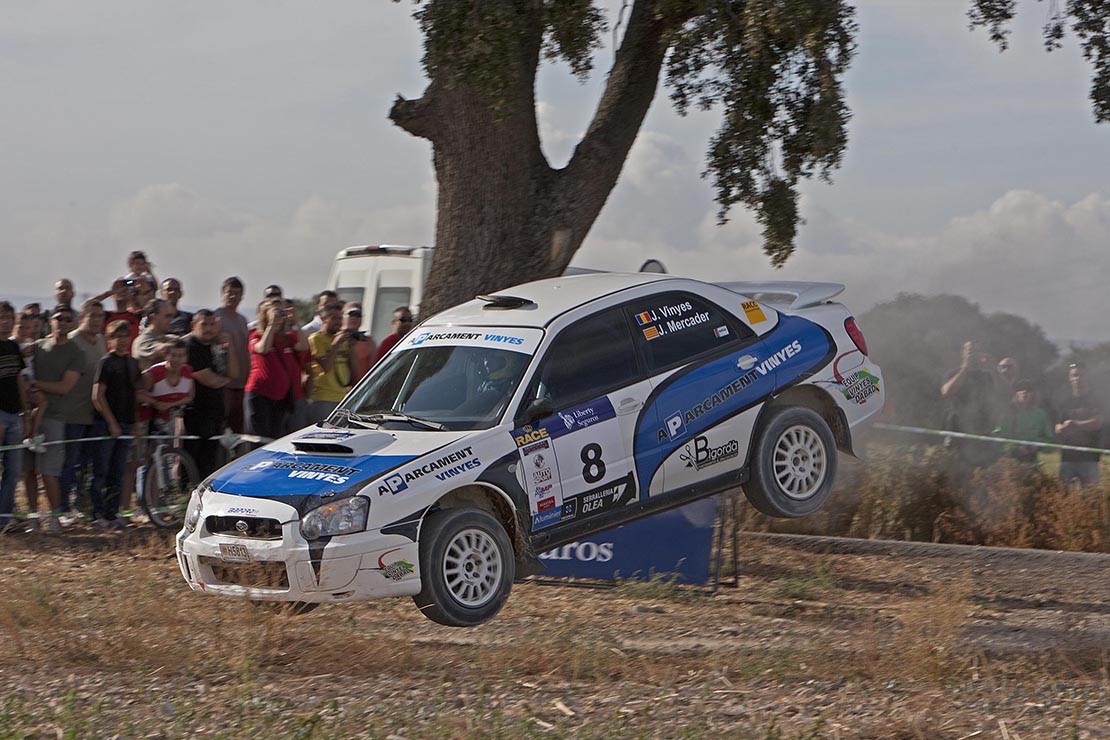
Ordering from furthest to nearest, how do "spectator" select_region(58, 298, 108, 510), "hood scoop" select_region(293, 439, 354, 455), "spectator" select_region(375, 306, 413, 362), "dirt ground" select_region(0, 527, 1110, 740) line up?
"spectator" select_region(375, 306, 413, 362) < "spectator" select_region(58, 298, 108, 510) < "hood scoop" select_region(293, 439, 354, 455) < "dirt ground" select_region(0, 527, 1110, 740)

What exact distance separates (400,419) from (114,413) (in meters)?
4.86

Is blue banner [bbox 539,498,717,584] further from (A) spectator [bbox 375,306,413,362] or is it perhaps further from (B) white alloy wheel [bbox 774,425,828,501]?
(A) spectator [bbox 375,306,413,362]

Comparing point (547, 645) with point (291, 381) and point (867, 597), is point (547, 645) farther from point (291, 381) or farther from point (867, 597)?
point (291, 381)

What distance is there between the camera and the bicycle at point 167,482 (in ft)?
41.7

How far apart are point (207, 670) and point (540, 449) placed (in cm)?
261

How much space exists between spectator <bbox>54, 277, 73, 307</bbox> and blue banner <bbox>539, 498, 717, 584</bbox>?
5.62 metres

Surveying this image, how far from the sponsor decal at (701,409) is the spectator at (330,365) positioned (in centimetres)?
489

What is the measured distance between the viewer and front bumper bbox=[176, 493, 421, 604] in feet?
26.3

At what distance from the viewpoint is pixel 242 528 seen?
834cm

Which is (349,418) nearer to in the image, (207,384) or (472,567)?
(472,567)

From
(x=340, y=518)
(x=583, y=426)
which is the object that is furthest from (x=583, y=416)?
(x=340, y=518)

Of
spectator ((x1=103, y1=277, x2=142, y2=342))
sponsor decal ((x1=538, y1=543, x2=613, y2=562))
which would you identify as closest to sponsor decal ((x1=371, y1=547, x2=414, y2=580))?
sponsor decal ((x1=538, y1=543, x2=613, y2=562))

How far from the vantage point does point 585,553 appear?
11672 mm

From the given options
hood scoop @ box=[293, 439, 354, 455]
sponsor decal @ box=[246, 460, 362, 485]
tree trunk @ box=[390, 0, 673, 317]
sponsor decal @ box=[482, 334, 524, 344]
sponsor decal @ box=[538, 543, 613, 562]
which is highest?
tree trunk @ box=[390, 0, 673, 317]
